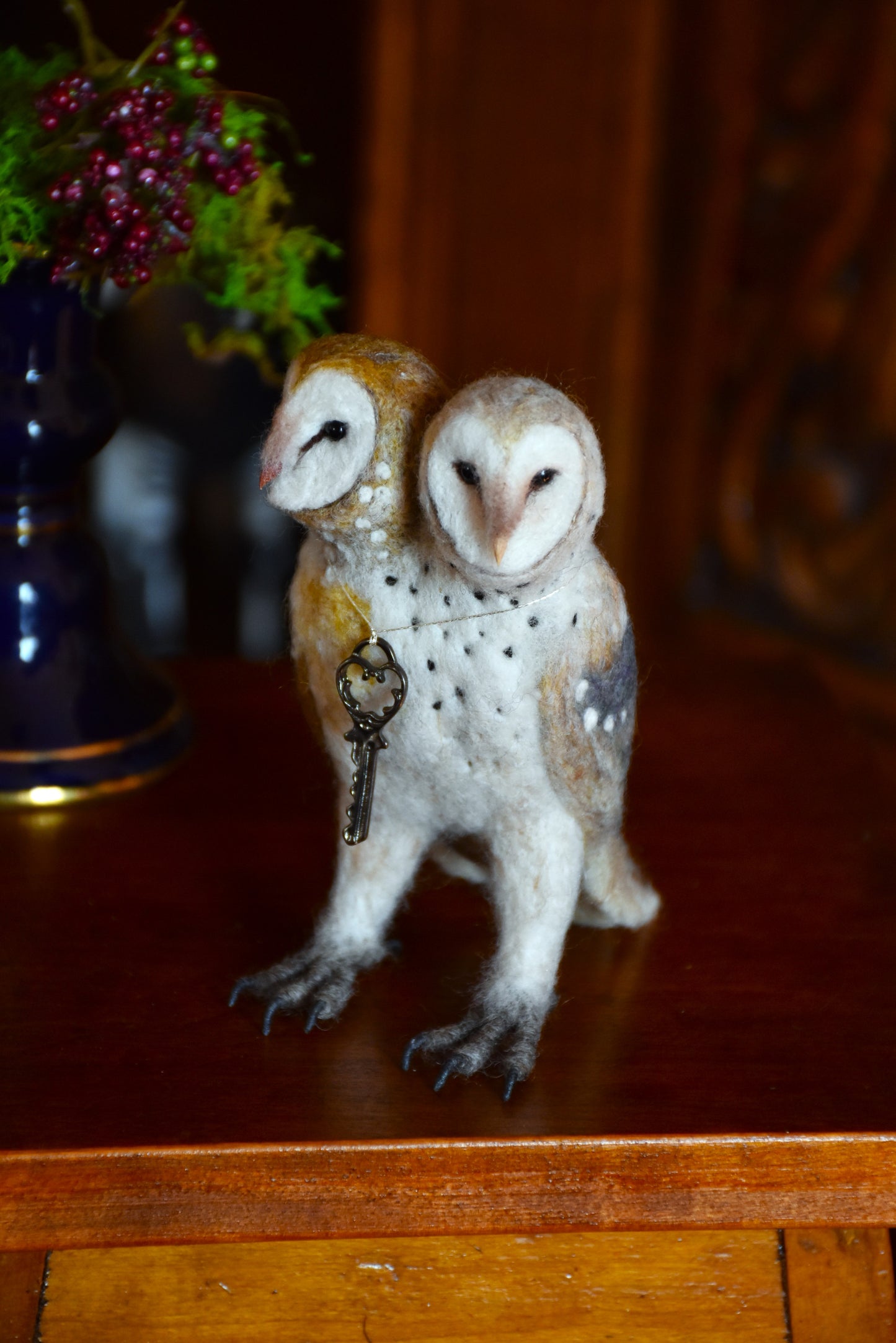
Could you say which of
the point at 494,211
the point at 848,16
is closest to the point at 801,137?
the point at 848,16

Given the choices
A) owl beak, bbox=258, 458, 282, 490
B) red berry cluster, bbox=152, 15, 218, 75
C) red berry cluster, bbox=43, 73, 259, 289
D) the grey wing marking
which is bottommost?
the grey wing marking

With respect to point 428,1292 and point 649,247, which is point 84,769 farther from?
point 649,247

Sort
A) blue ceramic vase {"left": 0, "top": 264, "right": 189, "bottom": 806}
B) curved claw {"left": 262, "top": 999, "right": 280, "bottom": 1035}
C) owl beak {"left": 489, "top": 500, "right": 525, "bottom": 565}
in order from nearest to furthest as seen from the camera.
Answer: owl beak {"left": 489, "top": 500, "right": 525, "bottom": 565}
curved claw {"left": 262, "top": 999, "right": 280, "bottom": 1035}
blue ceramic vase {"left": 0, "top": 264, "right": 189, "bottom": 806}

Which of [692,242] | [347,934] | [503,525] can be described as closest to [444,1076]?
[347,934]

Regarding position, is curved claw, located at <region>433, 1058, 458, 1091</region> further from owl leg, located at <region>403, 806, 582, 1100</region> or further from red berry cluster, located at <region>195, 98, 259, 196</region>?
red berry cluster, located at <region>195, 98, 259, 196</region>

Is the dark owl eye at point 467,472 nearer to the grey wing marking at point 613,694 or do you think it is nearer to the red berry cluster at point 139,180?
the grey wing marking at point 613,694

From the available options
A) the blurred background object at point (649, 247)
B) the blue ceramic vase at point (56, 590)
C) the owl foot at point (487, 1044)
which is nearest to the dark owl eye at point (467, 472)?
the owl foot at point (487, 1044)

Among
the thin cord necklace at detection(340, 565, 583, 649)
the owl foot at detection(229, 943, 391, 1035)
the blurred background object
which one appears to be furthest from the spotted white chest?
the blurred background object
